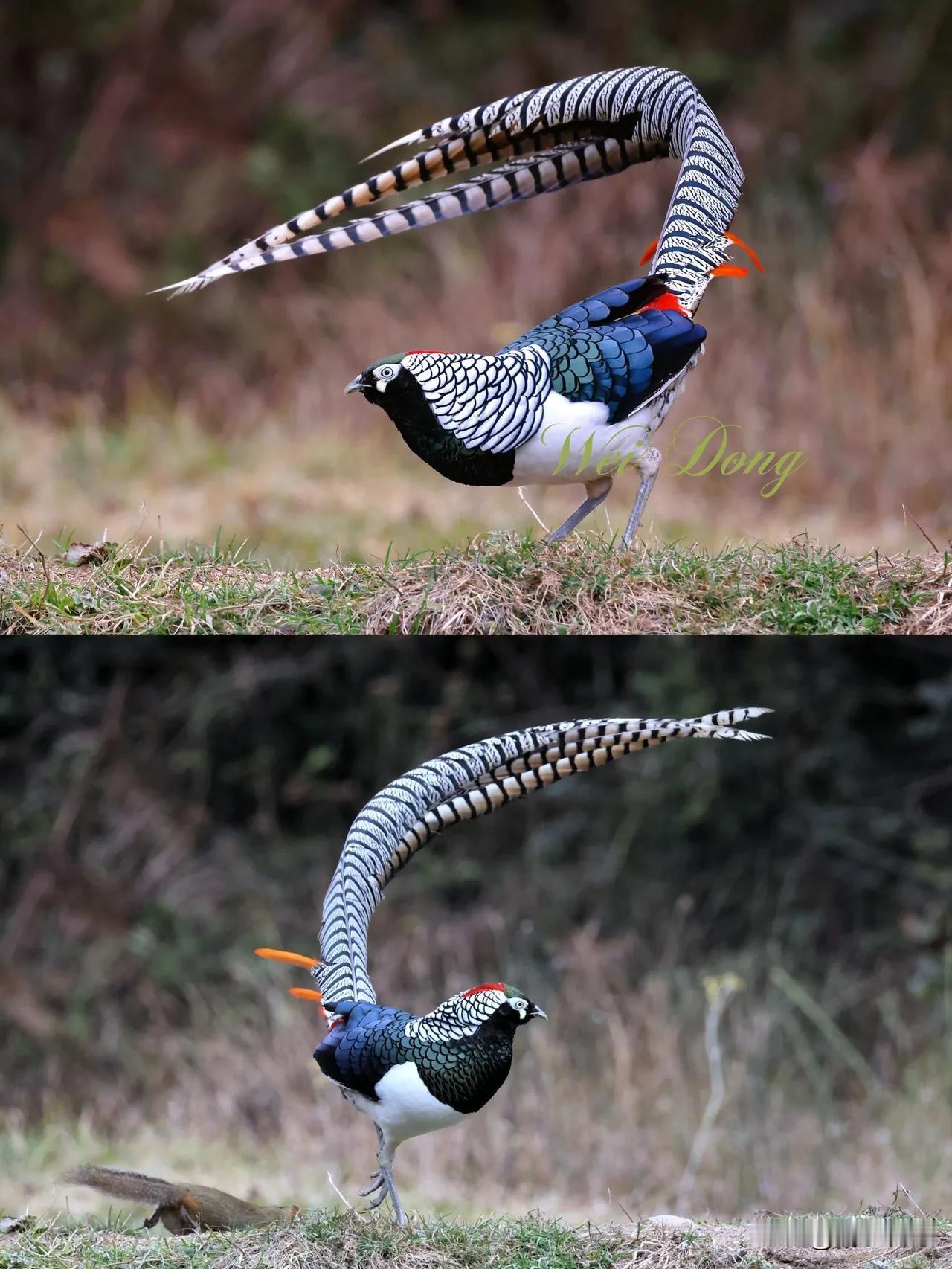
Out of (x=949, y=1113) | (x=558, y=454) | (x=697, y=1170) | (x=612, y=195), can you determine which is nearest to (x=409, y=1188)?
(x=697, y=1170)

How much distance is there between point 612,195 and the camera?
270 inches

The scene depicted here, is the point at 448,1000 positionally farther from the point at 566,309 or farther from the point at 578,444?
the point at 566,309

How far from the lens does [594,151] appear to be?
3730mm

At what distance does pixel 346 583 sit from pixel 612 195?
12.2ft

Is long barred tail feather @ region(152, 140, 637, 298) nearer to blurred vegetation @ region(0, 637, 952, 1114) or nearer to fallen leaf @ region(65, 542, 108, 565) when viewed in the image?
fallen leaf @ region(65, 542, 108, 565)

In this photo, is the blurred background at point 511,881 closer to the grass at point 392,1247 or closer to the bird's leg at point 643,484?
the grass at point 392,1247

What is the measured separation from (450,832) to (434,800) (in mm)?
2868

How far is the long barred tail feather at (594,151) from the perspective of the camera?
12.0ft

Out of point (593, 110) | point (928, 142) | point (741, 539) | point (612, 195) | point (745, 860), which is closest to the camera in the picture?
point (593, 110)

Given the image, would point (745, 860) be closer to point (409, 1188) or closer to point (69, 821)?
point (409, 1188)

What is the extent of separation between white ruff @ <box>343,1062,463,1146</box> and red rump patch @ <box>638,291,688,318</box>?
1.79 m

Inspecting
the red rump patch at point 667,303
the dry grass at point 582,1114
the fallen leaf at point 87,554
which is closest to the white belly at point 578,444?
the red rump patch at point 667,303

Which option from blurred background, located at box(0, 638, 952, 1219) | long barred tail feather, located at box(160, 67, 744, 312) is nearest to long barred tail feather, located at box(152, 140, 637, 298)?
long barred tail feather, located at box(160, 67, 744, 312)

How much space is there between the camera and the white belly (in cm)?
343
